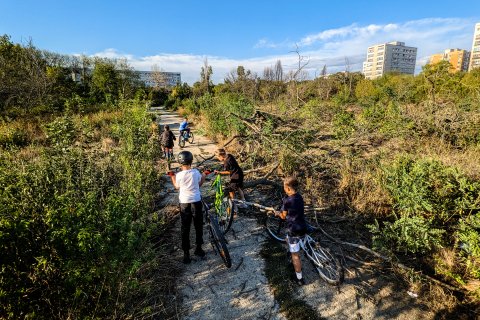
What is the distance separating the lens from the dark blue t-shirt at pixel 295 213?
148 inches

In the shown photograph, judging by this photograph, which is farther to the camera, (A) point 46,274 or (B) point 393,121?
(B) point 393,121

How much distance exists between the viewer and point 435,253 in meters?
4.41

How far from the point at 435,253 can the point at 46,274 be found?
5.41 metres

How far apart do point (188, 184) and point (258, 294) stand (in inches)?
74.2

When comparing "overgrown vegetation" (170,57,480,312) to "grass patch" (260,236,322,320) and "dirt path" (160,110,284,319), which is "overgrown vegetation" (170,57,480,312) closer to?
"grass patch" (260,236,322,320)

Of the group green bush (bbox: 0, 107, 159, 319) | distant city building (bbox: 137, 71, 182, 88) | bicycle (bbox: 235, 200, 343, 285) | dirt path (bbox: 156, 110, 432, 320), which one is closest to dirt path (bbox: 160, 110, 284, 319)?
dirt path (bbox: 156, 110, 432, 320)

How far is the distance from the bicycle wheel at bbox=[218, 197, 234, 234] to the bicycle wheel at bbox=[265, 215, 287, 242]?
738 mm

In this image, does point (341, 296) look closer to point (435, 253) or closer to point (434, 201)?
point (435, 253)

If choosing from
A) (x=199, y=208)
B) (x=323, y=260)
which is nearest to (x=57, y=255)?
(x=199, y=208)

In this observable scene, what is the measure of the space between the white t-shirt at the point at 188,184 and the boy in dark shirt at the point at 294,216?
136cm

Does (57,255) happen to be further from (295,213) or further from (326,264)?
(326,264)

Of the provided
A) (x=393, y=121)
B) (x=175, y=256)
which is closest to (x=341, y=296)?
(x=175, y=256)

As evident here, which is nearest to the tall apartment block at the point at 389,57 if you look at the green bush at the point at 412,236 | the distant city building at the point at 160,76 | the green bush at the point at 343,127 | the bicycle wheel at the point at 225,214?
the distant city building at the point at 160,76

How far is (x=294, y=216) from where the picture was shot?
378 centimetres
